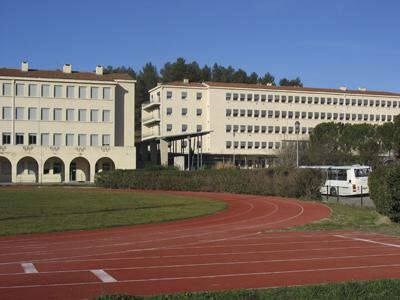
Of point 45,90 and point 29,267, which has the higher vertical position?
point 45,90

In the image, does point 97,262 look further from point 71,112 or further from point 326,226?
point 71,112

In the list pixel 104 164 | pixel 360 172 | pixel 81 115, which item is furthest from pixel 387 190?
pixel 81 115

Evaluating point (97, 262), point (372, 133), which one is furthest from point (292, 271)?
point (372, 133)

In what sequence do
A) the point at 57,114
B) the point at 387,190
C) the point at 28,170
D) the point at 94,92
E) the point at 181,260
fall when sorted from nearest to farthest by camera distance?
the point at 181,260 → the point at 387,190 → the point at 28,170 → the point at 57,114 → the point at 94,92

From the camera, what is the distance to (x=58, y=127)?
92.9 meters

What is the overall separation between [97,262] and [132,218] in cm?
1226

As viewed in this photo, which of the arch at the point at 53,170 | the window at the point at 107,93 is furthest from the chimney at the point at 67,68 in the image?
the arch at the point at 53,170

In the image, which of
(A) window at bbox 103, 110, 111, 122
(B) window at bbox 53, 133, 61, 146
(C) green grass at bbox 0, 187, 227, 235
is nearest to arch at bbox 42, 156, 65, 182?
(B) window at bbox 53, 133, 61, 146

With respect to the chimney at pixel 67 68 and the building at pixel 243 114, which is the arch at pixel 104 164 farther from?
the chimney at pixel 67 68

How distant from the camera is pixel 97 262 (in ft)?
43.4

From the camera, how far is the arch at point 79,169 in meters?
93.0

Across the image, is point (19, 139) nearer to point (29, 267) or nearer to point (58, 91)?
point (58, 91)

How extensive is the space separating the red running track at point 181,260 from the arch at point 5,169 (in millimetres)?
71849

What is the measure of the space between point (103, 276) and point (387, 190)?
44.5 ft
